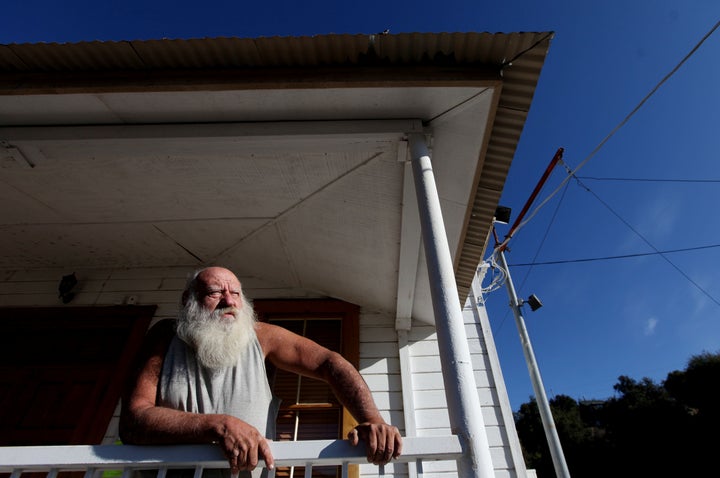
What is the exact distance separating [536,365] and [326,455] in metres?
5.71

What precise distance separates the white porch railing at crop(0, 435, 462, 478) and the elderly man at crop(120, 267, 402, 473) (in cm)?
4

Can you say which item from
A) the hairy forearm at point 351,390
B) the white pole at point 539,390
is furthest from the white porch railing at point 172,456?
the white pole at point 539,390

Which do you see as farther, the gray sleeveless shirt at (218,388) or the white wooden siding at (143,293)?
the white wooden siding at (143,293)

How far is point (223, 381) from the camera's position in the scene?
1575mm

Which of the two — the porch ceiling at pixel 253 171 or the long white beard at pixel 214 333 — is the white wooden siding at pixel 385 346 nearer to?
the porch ceiling at pixel 253 171

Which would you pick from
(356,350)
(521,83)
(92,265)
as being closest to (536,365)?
→ (356,350)

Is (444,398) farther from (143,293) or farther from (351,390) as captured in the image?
(143,293)

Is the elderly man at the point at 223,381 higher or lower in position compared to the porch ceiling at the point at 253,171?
lower

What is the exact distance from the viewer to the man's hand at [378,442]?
4.04 ft

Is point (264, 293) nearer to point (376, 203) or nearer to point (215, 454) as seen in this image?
point (376, 203)

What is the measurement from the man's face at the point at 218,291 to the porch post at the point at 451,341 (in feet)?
3.34

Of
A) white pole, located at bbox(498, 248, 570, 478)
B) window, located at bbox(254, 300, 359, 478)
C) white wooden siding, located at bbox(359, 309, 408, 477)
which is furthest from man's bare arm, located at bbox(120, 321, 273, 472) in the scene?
white pole, located at bbox(498, 248, 570, 478)

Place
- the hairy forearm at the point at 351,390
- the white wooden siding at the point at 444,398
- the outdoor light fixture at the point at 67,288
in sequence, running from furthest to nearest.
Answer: the outdoor light fixture at the point at 67,288 → the white wooden siding at the point at 444,398 → the hairy forearm at the point at 351,390

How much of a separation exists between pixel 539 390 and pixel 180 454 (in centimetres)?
574
